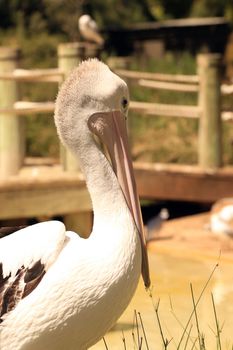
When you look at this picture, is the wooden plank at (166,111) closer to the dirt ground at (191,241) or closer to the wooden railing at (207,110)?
the wooden railing at (207,110)

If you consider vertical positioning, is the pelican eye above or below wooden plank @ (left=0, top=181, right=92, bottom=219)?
above

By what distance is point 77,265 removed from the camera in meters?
2.83

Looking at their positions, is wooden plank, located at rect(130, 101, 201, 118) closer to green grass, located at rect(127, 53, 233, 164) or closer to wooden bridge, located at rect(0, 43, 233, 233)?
wooden bridge, located at rect(0, 43, 233, 233)

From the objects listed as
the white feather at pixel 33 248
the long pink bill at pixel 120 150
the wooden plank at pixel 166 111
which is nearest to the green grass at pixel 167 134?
the wooden plank at pixel 166 111

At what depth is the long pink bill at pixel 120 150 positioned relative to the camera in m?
3.06

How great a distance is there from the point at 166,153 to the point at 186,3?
15789 millimetres

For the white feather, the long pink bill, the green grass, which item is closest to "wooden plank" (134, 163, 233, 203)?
the green grass

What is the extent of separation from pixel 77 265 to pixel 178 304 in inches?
90.8

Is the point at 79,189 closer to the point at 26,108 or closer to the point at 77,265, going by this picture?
the point at 26,108

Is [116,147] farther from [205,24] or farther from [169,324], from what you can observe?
[205,24]

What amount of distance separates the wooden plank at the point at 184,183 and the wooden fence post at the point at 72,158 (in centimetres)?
71

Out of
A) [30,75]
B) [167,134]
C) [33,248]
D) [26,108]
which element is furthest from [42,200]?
[167,134]

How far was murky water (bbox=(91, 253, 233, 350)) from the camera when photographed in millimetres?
4336

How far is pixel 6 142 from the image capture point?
6.87 metres
